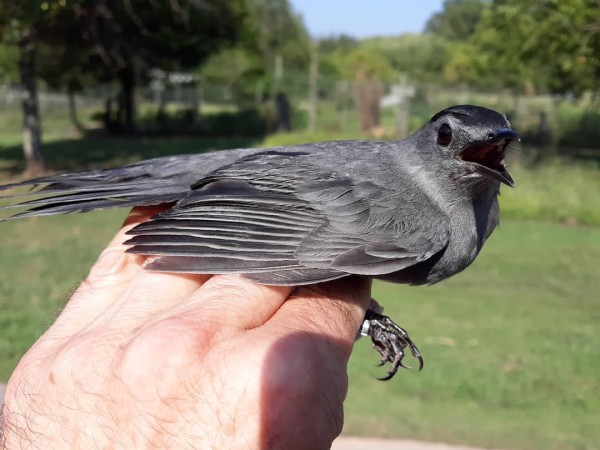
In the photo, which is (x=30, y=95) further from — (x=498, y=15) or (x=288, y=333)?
(x=288, y=333)

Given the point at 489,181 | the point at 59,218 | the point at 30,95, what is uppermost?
the point at 489,181

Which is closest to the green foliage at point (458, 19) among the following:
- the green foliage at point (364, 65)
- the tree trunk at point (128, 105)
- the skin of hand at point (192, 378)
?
the green foliage at point (364, 65)

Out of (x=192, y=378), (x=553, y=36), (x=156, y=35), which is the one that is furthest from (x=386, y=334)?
(x=156, y=35)

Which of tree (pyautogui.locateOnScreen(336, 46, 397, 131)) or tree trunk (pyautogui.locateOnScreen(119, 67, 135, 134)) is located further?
tree trunk (pyautogui.locateOnScreen(119, 67, 135, 134))

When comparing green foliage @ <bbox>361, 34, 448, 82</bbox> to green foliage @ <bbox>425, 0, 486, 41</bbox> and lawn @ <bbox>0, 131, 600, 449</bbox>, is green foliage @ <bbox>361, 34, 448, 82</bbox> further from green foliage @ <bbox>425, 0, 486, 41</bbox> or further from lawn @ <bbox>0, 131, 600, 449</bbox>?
lawn @ <bbox>0, 131, 600, 449</bbox>

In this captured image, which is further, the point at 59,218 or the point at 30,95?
the point at 30,95

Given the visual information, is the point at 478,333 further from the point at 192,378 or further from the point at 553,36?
the point at 553,36

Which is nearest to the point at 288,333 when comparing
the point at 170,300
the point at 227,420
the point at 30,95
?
the point at 227,420

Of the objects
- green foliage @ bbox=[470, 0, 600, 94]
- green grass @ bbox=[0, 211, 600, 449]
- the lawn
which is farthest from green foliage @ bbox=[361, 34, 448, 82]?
green grass @ bbox=[0, 211, 600, 449]
